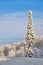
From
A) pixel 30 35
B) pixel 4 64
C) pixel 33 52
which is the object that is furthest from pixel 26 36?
pixel 4 64

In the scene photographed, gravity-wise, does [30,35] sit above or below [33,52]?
above

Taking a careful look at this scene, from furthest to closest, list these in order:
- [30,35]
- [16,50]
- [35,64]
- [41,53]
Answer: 1. [16,50]
2. [30,35]
3. [41,53]
4. [35,64]

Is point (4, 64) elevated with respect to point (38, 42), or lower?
lower

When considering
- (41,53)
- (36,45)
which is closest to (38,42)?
(36,45)

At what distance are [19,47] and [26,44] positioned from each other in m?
1.46

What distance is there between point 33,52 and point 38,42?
113 centimetres

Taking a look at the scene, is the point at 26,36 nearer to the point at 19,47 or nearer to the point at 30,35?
the point at 30,35

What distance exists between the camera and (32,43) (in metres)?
15.5

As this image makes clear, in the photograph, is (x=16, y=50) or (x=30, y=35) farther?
(x=16, y=50)

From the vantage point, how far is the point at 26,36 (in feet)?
50.4

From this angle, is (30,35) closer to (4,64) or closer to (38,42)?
(38,42)

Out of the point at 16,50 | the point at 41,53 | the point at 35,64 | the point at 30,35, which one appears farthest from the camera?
the point at 16,50

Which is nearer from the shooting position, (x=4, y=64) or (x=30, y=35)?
(x=4, y=64)

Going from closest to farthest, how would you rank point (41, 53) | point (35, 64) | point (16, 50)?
point (35, 64)
point (41, 53)
point (16, 50)
